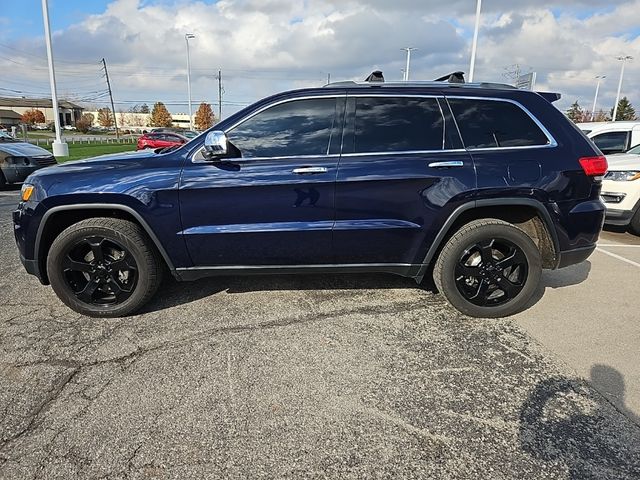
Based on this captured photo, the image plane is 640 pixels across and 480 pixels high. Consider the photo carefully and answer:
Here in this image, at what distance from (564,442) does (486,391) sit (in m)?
0.49

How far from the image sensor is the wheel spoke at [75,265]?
3.40 meters

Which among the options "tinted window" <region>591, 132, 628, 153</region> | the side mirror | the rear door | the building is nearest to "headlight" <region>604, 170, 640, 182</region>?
"tinted window" <region>591, 132, 628, 153</region>

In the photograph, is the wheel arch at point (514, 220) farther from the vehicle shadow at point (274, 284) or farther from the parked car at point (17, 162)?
the parked car at point (17, 162)

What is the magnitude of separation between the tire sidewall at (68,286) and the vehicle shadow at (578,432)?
114 inches

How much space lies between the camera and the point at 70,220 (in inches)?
138

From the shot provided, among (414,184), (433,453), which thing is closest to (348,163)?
(414,184)

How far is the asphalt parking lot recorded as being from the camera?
2066 millimetres

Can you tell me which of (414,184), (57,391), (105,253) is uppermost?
(414,184)

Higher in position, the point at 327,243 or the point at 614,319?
the point at 327,243

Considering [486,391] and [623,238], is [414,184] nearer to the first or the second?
[486,391]

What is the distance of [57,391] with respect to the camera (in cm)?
257

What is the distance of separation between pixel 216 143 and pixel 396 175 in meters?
1.38

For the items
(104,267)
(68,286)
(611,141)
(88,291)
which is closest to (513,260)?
(104,267)

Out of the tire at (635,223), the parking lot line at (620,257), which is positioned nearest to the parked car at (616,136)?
the tire at (635,223)
